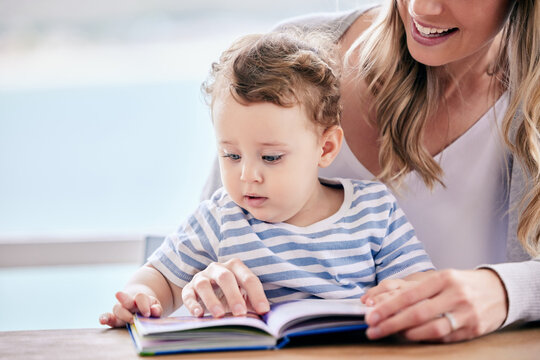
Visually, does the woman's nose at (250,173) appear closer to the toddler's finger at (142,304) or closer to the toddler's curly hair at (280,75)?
the toddler's curly hair at (280,75)

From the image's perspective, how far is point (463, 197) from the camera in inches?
58.7

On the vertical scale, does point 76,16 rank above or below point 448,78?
above

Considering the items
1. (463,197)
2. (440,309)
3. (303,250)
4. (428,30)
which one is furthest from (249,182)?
(463,197)

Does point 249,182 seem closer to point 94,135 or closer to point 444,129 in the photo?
point 444,129

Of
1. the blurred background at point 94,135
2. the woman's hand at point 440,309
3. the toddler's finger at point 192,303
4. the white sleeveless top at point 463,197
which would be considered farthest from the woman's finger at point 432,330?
the blurred background at point 94,135

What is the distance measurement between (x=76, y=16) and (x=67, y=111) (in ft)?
1.16

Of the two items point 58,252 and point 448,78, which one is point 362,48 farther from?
point 58,252

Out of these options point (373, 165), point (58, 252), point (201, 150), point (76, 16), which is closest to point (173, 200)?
point (201, 150)

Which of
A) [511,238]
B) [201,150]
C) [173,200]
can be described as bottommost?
[511,238]

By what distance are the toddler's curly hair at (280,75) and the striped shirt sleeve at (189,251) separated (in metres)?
0.24

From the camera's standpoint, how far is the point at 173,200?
259cm

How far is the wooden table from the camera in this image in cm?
89

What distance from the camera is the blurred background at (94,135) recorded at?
2.35 meters

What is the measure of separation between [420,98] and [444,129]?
104mm
